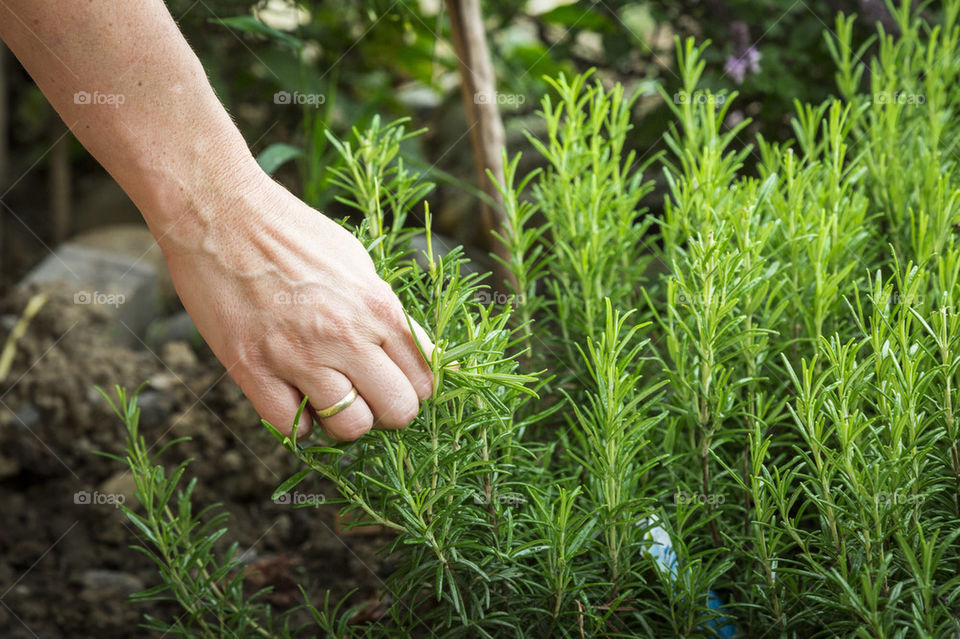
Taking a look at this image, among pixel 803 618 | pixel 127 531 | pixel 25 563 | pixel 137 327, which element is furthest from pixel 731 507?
pixel 137 327

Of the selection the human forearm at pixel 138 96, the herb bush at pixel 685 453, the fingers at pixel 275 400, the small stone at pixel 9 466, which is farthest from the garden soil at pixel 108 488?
the human forearm at pixel 138 96

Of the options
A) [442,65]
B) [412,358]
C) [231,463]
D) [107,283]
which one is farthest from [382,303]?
[442,65]

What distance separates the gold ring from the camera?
89 cm

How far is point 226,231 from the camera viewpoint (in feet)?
3.07

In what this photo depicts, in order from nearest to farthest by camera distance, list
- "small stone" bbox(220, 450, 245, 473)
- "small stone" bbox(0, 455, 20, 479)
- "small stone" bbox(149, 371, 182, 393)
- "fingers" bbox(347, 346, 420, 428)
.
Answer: "fingers" bbox(347, 346, 420, 428) → "small stone" bbox(220, 450, 245, 473) → "small stone" bbox(0, 455, 20, 479) → "small stone" bbox(149, 371, 182, 393)

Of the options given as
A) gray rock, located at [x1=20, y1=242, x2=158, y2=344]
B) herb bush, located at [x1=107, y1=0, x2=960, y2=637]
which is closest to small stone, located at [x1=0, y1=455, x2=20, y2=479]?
gray rock, located at [x1=20, y1=242, x2=158, y2=344]

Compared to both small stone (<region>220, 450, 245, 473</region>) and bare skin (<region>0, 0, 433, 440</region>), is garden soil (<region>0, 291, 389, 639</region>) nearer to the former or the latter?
small stone (<region>220, 450, 245, 473</region>)

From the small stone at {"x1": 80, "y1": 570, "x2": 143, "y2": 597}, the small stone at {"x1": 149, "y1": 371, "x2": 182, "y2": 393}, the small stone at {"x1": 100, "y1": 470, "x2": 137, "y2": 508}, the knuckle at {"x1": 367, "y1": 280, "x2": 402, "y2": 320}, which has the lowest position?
the small stone at {"x1": 100, "y1": 470, "x2": 137, "y2": 508}

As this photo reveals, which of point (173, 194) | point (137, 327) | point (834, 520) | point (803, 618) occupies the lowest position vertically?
point (137, 327)

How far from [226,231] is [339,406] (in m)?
0.26

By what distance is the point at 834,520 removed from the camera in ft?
2.96

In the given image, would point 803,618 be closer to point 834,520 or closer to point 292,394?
point 834,520

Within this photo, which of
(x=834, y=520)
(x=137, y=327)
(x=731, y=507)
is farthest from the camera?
(x=137, y=327)

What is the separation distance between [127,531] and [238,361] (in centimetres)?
131
